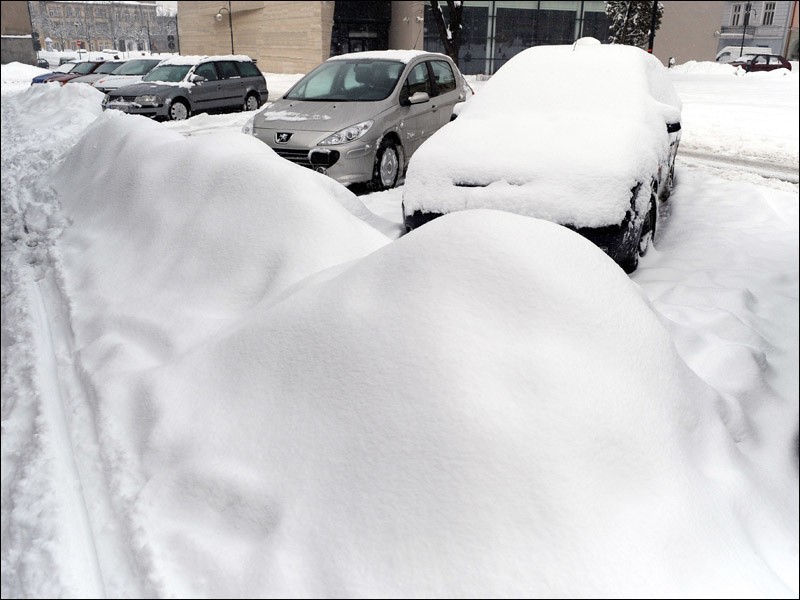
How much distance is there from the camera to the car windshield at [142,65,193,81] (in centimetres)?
1459

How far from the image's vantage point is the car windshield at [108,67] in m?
18.1

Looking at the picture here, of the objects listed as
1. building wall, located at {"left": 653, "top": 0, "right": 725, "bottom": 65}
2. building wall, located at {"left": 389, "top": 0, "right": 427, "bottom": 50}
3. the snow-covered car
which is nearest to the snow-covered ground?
the snow-covered car

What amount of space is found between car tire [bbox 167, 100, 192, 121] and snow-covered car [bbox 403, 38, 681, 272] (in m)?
9.54

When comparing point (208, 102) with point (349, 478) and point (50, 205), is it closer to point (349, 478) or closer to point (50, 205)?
point (50, 205)

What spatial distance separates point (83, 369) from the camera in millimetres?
3471

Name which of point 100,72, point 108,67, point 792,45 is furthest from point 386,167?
point 792,45

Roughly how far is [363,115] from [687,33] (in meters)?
36.5

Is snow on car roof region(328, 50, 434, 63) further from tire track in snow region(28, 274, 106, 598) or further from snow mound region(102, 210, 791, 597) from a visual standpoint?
snow mound region(102, 210, 791, 597)

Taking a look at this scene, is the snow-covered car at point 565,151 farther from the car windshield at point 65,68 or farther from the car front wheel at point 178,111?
the car windshield at point 65,68

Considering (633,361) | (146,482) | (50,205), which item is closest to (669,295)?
(633,361)

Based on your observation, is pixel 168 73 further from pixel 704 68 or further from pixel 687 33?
pixel 687 33

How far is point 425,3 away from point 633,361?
30008 millimetres

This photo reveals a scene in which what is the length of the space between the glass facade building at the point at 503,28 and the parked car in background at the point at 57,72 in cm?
1581

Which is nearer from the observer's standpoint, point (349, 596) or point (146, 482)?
point (349, 596)
